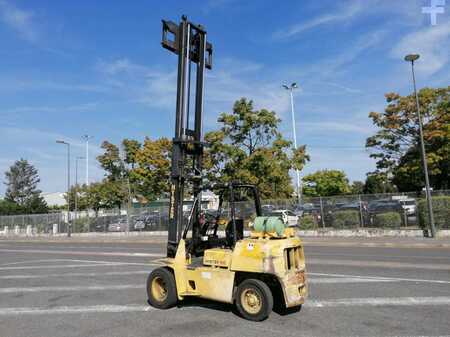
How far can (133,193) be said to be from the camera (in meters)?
53.4

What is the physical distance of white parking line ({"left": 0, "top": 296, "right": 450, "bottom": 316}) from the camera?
7699mm

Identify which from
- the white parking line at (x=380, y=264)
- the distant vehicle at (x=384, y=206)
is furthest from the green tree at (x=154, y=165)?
the white parking line at (x=380, y=264)

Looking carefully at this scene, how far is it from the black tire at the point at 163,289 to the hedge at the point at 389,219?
20559 millimetres

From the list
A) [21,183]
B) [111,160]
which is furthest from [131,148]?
[21,183]

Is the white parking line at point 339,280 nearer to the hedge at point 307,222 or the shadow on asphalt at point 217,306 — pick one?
the shadow on asphalt at point 217,306

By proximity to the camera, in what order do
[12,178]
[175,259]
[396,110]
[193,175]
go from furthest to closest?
[12,178]
[396,110]
[193,175]
[175,259]

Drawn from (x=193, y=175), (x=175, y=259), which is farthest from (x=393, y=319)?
(x=193, y=175)

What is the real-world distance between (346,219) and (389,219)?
2.64 m

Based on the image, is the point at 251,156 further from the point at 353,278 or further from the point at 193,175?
the point at 193,175

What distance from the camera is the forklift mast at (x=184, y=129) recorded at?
323 inches

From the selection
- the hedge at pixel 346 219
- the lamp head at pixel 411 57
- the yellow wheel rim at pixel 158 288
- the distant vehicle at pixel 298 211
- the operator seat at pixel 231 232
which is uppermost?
the lamp head at pixel 411 57

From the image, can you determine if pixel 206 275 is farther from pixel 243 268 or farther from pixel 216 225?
pixel 216 225

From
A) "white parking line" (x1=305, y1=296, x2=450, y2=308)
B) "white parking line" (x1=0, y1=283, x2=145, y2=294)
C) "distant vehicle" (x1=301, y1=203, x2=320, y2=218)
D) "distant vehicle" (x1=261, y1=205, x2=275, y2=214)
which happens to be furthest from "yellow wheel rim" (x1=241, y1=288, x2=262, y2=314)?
"distant vehicle" (x1=301, y1=203, x2=320, y2=218)

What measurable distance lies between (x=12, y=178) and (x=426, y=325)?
395 ft
